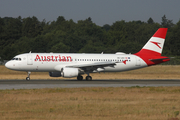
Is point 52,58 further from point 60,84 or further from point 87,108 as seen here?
point 87,108

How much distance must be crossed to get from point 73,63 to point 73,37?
75013mm

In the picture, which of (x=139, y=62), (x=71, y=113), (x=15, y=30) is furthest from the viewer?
(x=15, y=30)

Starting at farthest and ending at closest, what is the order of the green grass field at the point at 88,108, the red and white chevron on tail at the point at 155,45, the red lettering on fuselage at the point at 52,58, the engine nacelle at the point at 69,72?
the red and white chevron on tail at the point at 155,45, the red lettering on fuselage at the point at 52,58, the engine nacelle at the point at 69,72, the green grass field at the point at 88,108

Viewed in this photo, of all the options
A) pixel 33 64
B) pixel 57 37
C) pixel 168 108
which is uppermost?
pixel 57 37

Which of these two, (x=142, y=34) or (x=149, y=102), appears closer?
(x=149, y=102)

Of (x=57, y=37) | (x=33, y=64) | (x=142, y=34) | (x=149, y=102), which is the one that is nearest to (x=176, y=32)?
(x=142, y=34)

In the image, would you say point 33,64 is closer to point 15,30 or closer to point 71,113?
point 71,113

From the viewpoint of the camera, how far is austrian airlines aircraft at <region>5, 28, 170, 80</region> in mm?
38719

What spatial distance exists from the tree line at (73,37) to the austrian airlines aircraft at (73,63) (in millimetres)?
52853

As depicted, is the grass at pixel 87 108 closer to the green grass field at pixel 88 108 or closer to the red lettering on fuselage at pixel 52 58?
the green grass field at pixel 88 108

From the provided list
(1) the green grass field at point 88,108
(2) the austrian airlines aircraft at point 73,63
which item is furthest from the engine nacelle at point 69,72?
(1) the green grass field at point 88,108

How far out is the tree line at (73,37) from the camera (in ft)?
331

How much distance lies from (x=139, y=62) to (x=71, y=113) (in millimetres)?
29220

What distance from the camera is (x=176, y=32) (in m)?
121
